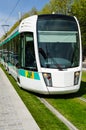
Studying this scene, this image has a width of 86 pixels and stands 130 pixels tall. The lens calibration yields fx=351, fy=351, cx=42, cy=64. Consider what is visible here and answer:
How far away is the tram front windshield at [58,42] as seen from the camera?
1183cm

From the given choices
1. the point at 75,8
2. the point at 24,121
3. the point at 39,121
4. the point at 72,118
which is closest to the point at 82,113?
the point at 72,118

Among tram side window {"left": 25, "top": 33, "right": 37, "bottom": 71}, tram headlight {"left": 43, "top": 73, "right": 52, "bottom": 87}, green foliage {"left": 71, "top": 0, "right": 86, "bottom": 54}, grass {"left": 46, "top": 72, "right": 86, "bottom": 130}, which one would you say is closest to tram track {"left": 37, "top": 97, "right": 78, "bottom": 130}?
grass {"left": 46, "top": 72, "right": 86, "bottom": 130}

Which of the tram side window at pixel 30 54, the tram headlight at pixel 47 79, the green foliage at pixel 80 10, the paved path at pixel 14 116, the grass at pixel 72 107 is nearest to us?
the paved path at pixel 14 116

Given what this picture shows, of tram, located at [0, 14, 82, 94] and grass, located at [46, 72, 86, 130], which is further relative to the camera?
tram, located at [0, 14, 82, 94]

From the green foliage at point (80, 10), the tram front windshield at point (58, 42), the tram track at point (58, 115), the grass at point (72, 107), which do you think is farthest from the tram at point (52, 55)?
the green foliage at point (80, 10)

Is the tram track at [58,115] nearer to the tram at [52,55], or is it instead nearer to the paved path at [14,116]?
the tram at [52,55]

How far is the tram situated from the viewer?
11.5 m

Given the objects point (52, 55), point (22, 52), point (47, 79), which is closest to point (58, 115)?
point (47, 79)

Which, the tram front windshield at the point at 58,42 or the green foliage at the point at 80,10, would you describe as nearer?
the tram front windshield at the point at 58,42

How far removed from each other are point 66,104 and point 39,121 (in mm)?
2751

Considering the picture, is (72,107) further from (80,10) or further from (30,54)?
(80,10)

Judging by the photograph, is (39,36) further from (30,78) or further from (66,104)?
(66,104)

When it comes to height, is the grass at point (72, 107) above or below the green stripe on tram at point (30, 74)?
below

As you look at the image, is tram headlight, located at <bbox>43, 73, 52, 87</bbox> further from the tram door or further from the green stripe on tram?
the tram door
